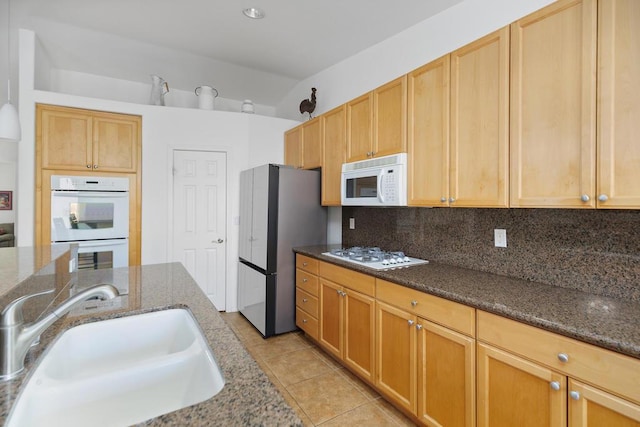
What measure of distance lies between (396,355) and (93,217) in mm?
3187

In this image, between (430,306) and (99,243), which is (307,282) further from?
(99,243)

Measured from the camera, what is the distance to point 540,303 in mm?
1383

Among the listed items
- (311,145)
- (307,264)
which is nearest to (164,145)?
(311,145)

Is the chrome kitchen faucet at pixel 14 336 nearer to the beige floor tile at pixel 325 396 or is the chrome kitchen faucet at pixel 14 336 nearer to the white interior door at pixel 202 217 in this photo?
the beige floor tile at pixel 325 396

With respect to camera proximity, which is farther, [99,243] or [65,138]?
[99,243]

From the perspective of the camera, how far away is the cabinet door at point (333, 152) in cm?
284

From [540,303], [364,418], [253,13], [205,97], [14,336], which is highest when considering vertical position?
[253,13]

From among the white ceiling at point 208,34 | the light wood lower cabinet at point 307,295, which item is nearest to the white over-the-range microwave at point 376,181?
the light wood lower cabinet at point 307,295

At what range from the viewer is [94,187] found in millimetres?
3197

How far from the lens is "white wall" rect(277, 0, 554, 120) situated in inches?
82.6

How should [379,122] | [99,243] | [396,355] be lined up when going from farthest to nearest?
[99,243] → [379,122] → [396,355]

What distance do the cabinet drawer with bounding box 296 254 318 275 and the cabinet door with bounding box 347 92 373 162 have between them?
Answer: 96cm

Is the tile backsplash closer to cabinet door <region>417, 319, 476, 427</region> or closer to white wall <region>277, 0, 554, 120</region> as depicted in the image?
cabinet door <region>417, 319, 476, 427</region>

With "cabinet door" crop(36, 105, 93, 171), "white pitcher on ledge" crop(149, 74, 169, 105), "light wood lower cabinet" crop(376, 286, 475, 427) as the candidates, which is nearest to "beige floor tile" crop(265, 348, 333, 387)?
"light wood lower cabinet" crop(376, 286, 475, 427)
